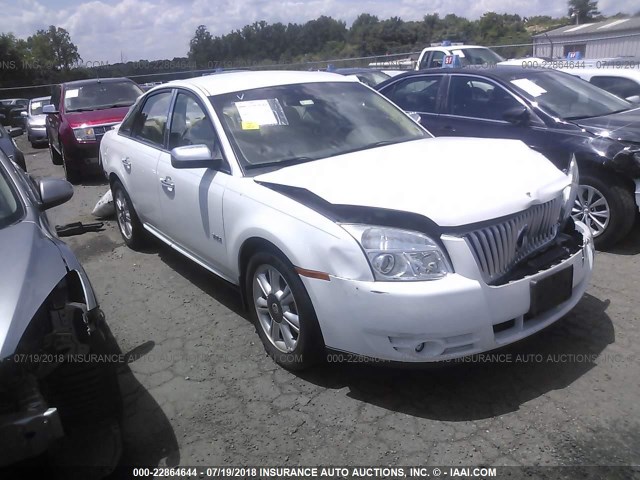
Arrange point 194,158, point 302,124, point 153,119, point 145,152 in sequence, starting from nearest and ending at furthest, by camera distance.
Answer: point 194,158 → point 302,124 → point 145,152 → point 153,119

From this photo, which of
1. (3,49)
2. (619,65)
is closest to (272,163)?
(619,65)

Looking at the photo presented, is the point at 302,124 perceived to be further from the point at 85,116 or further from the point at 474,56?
the point at 474,56

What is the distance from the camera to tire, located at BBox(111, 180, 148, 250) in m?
5.51

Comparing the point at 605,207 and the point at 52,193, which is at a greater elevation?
the point at 52,193

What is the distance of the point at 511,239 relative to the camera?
117 inches

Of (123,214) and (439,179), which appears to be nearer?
(439,179)

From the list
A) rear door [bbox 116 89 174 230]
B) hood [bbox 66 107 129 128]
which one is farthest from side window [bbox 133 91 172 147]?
hood [bbox 66 107 129 128]

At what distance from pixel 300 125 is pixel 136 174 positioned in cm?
187

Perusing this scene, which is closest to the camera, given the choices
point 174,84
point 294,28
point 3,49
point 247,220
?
point 247,220

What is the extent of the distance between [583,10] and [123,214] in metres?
37.7

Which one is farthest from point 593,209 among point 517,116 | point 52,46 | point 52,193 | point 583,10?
point 52,46

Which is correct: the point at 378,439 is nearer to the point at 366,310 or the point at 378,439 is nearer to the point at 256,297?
the point at 366,310

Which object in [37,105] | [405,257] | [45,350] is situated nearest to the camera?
[45,350]

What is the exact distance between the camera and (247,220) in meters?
3.37
